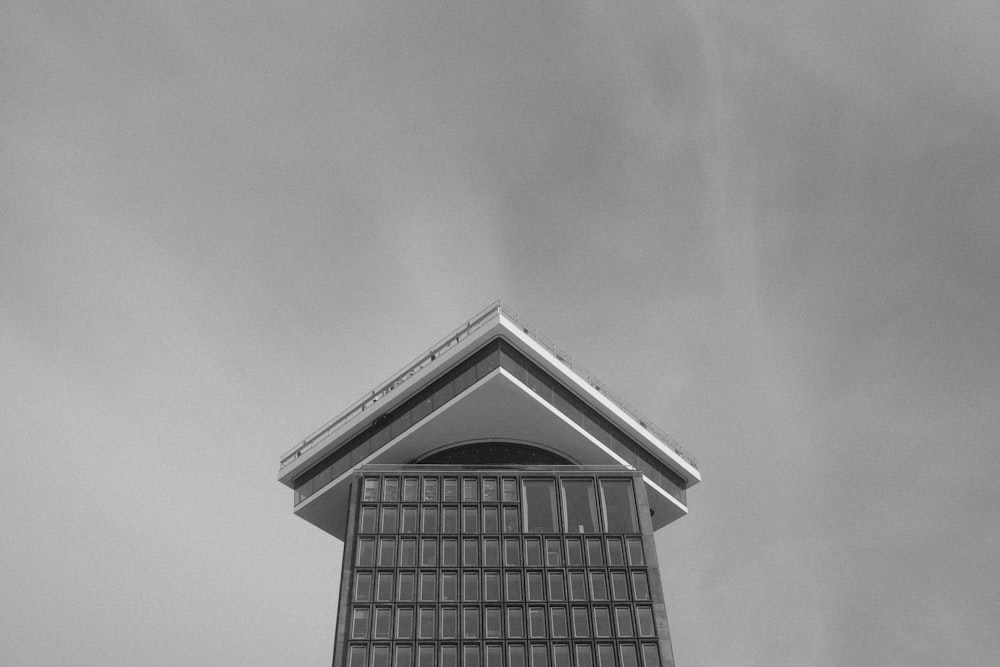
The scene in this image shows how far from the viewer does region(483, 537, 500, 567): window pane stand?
69688 millimetres

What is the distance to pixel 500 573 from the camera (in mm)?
69062

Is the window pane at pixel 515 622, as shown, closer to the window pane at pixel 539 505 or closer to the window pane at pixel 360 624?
the window pane at pixel 539 505

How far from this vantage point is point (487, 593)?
6788cm

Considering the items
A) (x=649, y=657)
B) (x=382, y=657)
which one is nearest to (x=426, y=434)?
(x=382, y=657)

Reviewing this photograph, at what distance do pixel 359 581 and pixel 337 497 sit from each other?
414 inches

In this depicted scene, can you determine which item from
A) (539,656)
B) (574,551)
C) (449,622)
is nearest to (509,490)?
(574,551)

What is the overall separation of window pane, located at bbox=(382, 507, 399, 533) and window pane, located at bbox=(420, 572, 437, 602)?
4.12 meters

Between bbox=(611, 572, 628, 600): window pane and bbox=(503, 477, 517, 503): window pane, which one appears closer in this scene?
bbox=(611, 572, 628, 600): window pane

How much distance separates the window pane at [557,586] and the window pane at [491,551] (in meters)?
3.55

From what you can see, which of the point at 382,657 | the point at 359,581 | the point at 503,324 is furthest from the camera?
the point at 503,324

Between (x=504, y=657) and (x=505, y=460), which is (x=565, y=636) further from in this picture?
(x=505, y=460)

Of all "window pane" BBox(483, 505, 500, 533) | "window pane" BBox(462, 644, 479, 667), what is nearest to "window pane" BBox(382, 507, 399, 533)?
"window pane" BBox(483, 505, 500, 533)

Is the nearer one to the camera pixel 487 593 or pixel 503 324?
pixel 487 593

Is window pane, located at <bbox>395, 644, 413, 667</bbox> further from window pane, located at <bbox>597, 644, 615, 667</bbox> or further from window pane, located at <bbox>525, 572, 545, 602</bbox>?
window pane, located at <bbox>597, 644, 615, 667</bbox>
